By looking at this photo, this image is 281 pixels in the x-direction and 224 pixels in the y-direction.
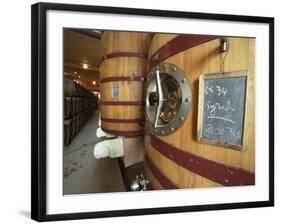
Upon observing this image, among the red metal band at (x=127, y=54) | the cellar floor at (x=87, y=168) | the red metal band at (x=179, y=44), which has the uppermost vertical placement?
the red metal band at (x=179, y=44)

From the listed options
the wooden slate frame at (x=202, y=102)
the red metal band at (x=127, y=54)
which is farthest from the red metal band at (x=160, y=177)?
the red metal band at (x=127, y=54)

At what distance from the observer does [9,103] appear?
868 mm

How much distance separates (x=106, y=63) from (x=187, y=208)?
407 mm

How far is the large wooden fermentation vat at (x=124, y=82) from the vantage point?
90 cm

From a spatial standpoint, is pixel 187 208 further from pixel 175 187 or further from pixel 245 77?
pixel 245 77

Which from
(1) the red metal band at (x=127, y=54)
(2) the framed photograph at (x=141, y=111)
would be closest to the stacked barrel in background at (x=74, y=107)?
(2) the framed photograph at (x=141, y=111)

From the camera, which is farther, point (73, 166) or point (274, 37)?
point (274, 37)

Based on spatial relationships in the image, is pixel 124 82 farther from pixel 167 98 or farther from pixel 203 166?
pixel 203 166

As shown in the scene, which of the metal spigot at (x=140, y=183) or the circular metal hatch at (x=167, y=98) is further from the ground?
the circular metal hatch at (x=167, y=98)

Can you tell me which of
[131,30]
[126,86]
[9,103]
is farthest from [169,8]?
[9,103]

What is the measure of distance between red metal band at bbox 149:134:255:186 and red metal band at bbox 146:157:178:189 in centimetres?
4

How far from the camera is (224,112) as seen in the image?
3.04 ft

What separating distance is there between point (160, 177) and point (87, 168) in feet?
0.60

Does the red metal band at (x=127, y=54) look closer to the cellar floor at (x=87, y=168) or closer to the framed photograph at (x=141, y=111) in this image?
the framed photograph at (x=141, y=111)
